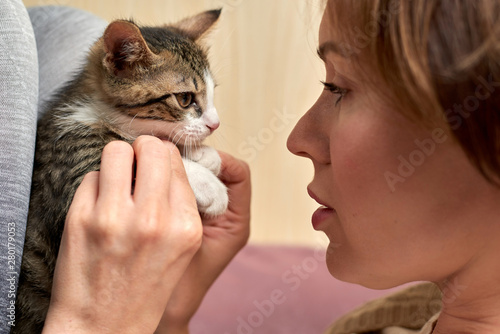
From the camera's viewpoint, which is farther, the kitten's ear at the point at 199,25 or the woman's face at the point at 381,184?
the kitten's ear at the point at 199,25

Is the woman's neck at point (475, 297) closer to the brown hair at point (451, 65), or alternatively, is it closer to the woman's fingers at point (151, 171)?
the brown hair at point (451, 65)

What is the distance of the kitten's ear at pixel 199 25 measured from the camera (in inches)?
47.3

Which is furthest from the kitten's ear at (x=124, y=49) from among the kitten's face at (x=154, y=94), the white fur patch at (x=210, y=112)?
the white fur patch at (x=210, y=112)

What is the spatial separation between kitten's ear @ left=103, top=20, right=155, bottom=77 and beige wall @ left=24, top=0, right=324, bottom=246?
1063 millimetres

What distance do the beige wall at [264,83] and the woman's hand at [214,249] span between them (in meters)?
0.89

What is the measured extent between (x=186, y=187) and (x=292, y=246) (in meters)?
1.40

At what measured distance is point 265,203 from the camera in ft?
7.91

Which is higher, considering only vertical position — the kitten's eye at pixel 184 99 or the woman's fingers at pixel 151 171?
the woman's fingers at pixel 151 171

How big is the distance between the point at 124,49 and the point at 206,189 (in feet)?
1.11

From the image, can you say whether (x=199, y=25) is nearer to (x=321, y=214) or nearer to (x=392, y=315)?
(x=321, y=214)

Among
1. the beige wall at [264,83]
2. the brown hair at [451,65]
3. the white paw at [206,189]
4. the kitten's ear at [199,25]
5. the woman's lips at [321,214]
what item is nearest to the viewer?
the brown hair at [451,65]

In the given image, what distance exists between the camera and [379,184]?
720mm

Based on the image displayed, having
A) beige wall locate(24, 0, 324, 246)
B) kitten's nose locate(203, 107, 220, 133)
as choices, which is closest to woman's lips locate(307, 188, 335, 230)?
kitten's nose locate(203, 107, 220, 133)

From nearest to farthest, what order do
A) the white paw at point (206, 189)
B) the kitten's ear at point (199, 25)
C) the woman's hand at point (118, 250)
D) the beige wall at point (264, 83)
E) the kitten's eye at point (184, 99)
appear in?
the woman's hand at point (118, 250), the white paw at point (206, 189), the kitten's eye at point (184, 99), the kitten's ear at point (199, 25), the beige wall at point (264, 83)
